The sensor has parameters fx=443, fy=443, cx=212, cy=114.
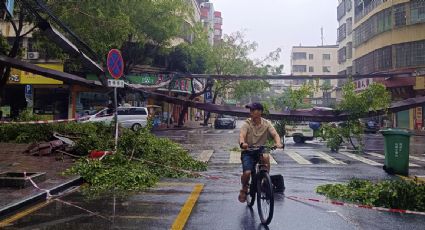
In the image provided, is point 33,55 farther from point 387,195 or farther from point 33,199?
point 387,195

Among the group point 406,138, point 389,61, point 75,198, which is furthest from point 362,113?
point 389,61

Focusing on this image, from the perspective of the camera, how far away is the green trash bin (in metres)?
11.6

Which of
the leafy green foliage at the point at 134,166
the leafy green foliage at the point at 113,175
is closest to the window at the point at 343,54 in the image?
the leafy green foliage at the point at 134,166

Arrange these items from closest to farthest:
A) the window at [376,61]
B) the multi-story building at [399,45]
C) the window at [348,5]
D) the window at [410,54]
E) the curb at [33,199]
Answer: the curb at [33,199] < the window at [410,54] < the multi-story building at [399,45] < the window at [376,61] < the window at [348,5]

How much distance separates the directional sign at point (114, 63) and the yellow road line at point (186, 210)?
4.64 m

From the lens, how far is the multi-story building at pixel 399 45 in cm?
3666

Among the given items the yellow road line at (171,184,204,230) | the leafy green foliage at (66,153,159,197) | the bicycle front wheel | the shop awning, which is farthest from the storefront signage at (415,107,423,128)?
the bicycle front wheel

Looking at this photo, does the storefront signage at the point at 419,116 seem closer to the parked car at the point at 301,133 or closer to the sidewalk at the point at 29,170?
the parked car at the point at 301,133

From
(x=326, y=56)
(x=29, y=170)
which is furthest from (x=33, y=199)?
(x=326, y=56)

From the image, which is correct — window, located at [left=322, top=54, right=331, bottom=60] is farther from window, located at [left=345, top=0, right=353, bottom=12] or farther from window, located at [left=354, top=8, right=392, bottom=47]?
window, located at [left=354, top=8, right=392, bottom=47]

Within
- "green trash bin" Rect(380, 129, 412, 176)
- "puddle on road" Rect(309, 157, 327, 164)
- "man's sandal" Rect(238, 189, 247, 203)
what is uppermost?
"green trash bin" Rect(380, 129, 412, 176)

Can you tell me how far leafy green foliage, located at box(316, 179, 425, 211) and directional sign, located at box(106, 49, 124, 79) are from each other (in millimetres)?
6690

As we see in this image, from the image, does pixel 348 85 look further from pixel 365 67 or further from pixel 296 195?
pixel 365 67

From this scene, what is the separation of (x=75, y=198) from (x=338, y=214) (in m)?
4.51
